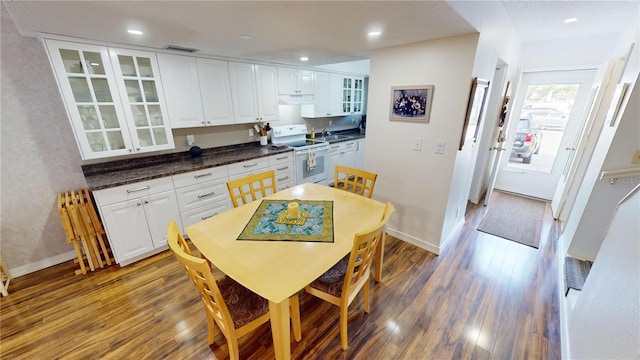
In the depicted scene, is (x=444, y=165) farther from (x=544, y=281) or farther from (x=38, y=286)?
(x=38, y=286)

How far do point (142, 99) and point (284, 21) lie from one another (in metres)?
1.82

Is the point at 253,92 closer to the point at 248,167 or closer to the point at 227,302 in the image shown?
the point at 248,167

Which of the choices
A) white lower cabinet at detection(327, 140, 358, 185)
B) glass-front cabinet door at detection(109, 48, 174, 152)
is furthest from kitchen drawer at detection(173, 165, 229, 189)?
white lower cabinet at detection(327, 140, 358, 185)

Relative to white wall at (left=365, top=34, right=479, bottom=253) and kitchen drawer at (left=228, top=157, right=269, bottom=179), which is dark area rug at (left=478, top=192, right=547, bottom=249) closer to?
white wall at (left=365, top=34, right=479, bottom=253)

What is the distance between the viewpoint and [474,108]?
2.27 meters

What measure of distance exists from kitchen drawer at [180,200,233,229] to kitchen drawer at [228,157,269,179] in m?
0.38

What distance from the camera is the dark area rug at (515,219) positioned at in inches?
115

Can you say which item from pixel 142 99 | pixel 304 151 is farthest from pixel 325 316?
pixel 142 99

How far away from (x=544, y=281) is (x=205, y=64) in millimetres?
4227

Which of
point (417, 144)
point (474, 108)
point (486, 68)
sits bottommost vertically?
point (417, 144)

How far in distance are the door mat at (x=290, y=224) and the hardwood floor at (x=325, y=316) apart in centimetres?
73

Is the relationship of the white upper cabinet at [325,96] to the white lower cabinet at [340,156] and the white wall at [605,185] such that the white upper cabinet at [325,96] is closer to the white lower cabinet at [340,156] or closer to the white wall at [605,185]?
the white lower cabinet at [340,156]

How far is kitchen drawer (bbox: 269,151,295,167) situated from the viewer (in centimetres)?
338

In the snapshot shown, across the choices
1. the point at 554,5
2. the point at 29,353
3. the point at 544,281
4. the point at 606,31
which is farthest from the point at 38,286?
the point at 606,31
